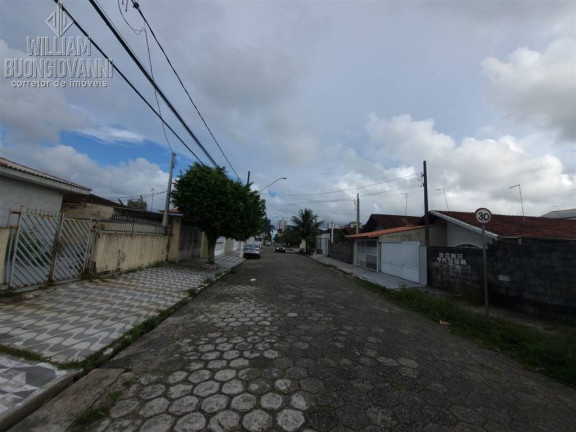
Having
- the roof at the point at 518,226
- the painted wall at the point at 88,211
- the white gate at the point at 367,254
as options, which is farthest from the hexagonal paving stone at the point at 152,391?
the white gate at the point at 367,254

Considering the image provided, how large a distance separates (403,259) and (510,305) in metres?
5.68

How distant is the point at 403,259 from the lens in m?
12.9

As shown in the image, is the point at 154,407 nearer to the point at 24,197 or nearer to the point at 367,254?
the point at 24,197

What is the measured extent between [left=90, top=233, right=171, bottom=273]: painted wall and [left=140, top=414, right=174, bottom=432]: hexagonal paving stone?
742 cm

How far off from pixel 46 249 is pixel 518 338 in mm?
10814

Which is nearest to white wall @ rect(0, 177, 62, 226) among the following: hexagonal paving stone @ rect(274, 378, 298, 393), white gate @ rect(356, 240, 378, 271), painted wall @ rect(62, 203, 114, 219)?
painted wall @ rect(62, 203, 114, 219)

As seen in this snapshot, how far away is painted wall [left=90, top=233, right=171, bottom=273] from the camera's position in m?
8.07

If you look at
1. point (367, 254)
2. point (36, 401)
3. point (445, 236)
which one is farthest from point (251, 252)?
point (36, 401)

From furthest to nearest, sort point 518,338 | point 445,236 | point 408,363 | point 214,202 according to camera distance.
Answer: point 445,236 < point 214,202 < point 518,338 < point 408,363

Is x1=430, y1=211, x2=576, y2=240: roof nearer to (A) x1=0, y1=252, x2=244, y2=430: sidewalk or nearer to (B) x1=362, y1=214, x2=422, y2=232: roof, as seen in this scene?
(B) x1=362, y1=214, x2=422, y2=232: roof

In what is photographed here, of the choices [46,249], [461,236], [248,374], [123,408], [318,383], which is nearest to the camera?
[123,408]

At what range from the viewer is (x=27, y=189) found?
26.8 ft

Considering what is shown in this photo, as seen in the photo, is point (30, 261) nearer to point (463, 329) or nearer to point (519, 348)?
point (463, 329)

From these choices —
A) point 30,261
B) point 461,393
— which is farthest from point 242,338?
point 30,261
